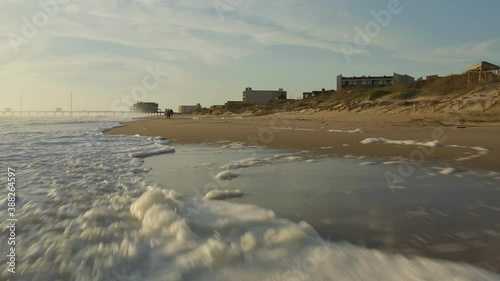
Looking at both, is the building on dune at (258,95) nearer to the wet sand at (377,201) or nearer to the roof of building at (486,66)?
the roof of building at (486,66)

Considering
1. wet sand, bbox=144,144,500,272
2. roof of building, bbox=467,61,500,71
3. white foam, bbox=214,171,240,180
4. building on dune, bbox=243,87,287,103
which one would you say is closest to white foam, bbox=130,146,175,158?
wet sand, bbox=144,144,500,272

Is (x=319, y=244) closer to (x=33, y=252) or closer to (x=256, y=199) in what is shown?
(x=256, y=199)

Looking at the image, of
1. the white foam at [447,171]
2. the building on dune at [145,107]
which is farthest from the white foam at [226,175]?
the building on dune at [145,107]

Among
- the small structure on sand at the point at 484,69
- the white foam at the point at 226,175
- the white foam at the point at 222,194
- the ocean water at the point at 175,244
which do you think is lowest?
the ocean water at the point at 175,244

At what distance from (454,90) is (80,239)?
2302 centimetres

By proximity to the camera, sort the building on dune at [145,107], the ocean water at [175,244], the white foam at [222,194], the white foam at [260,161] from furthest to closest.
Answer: the building on dune at [145,107]
the white foam at [260,161]
the white foam at [222,194]
the ocean water at [175,244]

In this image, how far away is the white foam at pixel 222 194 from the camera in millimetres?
3543

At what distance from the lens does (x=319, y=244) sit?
87.8 inches

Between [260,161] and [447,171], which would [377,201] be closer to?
[447,171]

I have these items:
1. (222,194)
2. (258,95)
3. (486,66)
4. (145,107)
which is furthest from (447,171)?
(145,107)

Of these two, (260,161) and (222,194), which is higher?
(260,161)

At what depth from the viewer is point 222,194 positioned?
3629mm

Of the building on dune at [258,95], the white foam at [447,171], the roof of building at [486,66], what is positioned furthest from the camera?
the building on dune at [258,95]

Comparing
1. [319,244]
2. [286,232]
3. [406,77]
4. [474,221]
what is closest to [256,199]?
[286,232]
